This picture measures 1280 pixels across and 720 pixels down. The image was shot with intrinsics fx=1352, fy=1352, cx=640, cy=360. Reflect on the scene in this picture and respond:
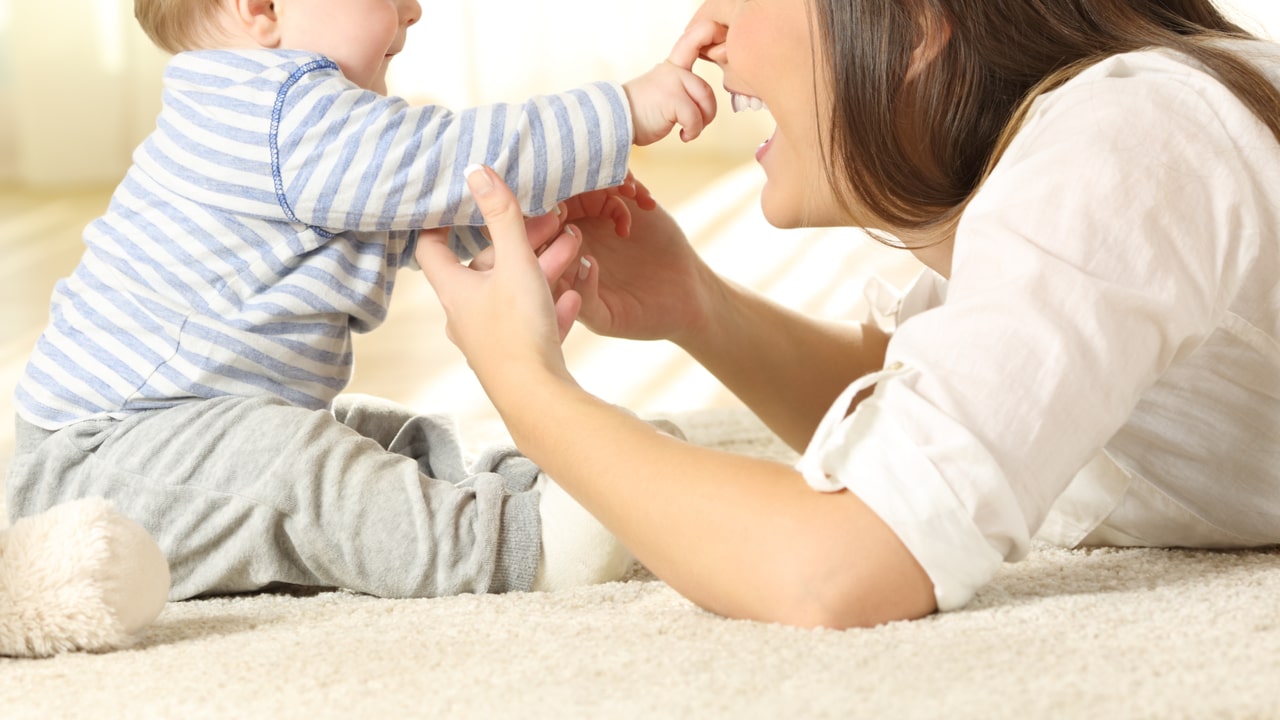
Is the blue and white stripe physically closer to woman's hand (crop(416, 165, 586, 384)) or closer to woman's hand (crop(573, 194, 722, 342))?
woman's hand (crop(416, 165, 586, 384))

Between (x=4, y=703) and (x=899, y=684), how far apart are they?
48cm

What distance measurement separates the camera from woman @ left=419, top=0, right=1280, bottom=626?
0.77m

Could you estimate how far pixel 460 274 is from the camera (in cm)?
103

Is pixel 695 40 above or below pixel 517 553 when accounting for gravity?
above

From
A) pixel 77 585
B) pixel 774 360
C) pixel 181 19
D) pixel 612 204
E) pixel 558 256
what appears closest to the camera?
pixel 77 585

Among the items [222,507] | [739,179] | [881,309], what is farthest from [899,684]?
[739,179]

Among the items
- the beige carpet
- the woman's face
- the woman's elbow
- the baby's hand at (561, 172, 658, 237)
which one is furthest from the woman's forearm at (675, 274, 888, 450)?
the woman's elbow

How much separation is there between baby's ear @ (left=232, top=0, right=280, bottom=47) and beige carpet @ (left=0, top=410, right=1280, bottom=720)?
50 cm

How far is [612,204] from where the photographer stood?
129 cm

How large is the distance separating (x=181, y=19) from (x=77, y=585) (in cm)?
56

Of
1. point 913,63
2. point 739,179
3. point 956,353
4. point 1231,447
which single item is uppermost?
point 913,63

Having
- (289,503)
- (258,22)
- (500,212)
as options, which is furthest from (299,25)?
(289,503)

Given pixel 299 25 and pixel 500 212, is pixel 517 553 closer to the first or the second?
pixel 500 212

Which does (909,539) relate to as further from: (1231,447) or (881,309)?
(881,309)
